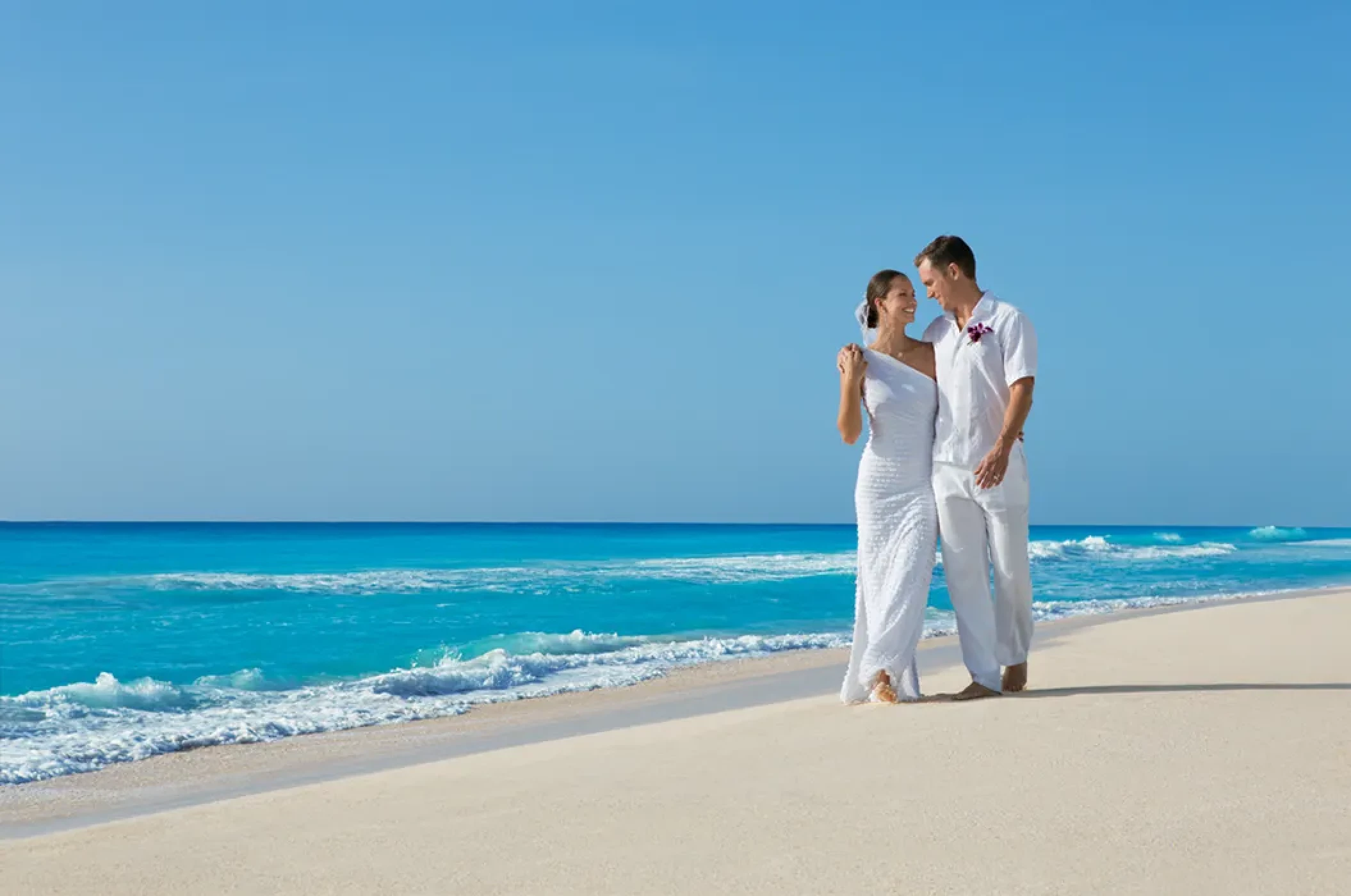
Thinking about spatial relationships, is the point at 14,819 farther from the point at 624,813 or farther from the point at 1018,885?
the point at 1018,885

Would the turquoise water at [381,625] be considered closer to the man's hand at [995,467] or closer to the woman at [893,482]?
the woman at [893,482]

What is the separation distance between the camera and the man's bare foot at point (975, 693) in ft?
18.1

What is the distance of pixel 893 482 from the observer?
222 inches

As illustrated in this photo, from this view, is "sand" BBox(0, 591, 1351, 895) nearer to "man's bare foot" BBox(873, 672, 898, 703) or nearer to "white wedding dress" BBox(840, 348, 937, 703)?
"man's bare foot" BBox(873, 672, 898, 703)

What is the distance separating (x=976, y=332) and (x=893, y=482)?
0.73 meters

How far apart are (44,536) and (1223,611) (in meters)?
60.3

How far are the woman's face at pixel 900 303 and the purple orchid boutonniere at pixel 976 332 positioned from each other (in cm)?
26

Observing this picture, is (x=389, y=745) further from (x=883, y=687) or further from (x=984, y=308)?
(x=984, y=308)

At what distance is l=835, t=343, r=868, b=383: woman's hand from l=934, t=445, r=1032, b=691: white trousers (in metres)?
0.52

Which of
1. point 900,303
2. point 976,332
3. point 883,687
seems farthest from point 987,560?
point 900,303

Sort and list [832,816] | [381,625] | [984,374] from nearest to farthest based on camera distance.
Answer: [832,816], [984,374], [381,625]

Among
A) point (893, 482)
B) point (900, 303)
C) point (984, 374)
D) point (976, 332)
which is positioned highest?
point (900, 303)

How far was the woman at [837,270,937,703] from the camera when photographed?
559cm

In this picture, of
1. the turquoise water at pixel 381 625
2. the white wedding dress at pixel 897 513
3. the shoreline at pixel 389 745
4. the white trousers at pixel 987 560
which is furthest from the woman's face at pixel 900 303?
the turquoise water at pixel 381 625
